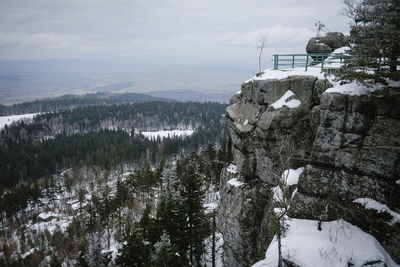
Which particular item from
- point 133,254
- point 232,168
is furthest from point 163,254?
point 232,168

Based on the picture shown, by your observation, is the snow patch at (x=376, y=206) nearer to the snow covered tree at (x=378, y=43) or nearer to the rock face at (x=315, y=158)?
Answer: the rock face at (x=315, y=158)

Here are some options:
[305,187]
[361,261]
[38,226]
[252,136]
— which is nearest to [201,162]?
[252,136]

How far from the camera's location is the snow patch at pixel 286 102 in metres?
20.5

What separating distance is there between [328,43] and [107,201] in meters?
48.3

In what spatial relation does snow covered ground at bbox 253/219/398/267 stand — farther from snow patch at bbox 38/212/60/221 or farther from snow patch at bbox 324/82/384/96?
snow patch at bbox 38/212/60/221

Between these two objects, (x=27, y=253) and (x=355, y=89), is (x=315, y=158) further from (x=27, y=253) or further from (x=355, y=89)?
(x=27, y=253)

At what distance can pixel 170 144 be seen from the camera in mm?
131375

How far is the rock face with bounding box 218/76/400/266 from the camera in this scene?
14023 millimetres

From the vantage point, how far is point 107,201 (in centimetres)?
4950

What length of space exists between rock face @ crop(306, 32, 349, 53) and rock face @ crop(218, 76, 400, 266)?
329 inches

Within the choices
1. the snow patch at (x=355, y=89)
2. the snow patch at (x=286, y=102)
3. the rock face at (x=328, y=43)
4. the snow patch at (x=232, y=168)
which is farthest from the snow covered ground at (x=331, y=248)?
the rock face at (x=328, y=43)

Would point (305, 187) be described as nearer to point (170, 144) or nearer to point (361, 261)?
point (361, 261)

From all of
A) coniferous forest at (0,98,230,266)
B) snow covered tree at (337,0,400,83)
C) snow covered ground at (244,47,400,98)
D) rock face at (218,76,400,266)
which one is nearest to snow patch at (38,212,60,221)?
coniferous forest at (0,98,230,266)

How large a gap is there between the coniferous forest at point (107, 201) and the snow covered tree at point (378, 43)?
16.2 meters
